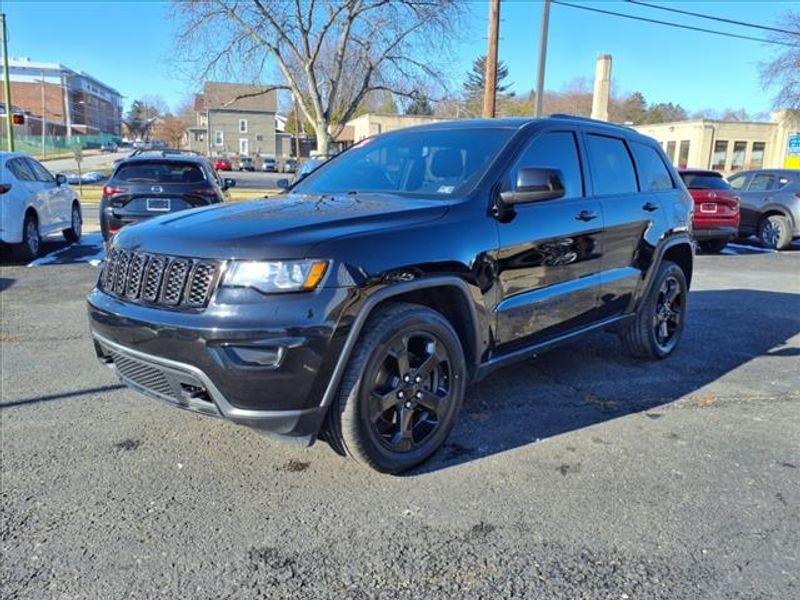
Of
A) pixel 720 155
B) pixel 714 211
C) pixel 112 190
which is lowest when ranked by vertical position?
pixel 714 211

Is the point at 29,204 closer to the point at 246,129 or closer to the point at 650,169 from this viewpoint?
the point at 650,169

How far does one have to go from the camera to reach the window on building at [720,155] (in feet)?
176

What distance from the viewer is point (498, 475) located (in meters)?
3.40

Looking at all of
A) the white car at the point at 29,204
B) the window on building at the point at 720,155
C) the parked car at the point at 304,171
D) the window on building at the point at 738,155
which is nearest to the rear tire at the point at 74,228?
the white car at the point at 29,204

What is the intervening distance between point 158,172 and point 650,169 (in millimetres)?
7031

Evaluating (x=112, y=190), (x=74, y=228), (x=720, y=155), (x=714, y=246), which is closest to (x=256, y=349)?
(x=112, y=190)

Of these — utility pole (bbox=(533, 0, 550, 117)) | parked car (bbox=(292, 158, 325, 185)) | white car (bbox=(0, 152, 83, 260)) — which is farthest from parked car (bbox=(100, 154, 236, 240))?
utility pole (bbox=(533, 0, 550, 117))

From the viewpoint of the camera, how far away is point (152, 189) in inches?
366

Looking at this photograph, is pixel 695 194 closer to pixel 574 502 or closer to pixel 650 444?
pixel 650 444

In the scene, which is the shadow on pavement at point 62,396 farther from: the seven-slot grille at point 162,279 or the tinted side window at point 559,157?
the tinted side window at point 559,157

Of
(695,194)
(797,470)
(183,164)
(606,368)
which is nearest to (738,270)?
(695,194)

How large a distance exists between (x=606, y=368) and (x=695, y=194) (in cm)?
871

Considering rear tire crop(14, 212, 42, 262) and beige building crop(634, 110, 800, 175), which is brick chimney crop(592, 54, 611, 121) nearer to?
beige building crop(634, 110, 800, 175)

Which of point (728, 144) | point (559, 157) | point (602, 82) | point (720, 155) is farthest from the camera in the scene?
point (720, 155)
